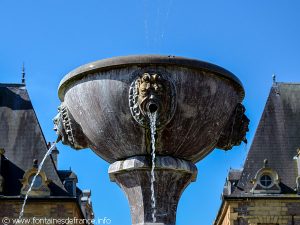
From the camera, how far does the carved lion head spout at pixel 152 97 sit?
9867mm

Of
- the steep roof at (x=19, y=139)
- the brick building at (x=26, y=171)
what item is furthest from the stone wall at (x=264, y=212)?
the steep roof at (x=19, y=139)

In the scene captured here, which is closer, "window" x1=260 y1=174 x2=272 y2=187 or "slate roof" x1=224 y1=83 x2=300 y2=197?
"window" x1=260 y1=174 x2=272 y2=187

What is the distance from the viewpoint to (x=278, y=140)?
38125 millimetres

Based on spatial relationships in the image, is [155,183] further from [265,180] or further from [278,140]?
[278,140]

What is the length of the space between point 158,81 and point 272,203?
89.2 feet

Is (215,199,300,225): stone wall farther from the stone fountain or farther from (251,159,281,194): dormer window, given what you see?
the stone fountain

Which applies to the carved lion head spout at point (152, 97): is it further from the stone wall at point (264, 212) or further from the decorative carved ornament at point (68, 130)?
the stone wall at point (264, 212)

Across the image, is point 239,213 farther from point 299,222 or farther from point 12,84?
point 12,84

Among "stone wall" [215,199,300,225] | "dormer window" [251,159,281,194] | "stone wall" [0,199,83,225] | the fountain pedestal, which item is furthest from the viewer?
"dormer window" [251,159,281,194]

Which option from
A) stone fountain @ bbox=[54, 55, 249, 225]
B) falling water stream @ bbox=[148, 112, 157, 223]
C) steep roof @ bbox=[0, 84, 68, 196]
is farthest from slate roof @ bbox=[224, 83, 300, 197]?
falling water stream @ bbox=[148, 112, 157, 223]

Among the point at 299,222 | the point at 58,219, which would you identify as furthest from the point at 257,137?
the point at 58,219

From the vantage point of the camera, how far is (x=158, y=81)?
9898 millimetres

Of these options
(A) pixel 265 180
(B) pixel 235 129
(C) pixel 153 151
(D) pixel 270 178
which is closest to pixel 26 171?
(A) pixel 265 180

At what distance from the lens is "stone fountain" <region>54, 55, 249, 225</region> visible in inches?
392
